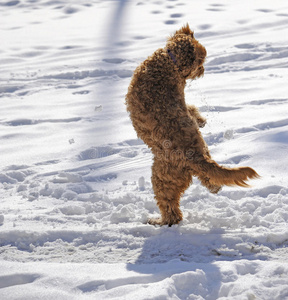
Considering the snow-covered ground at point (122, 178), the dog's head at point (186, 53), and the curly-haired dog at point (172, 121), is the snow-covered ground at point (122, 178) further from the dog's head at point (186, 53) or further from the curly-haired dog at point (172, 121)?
the dog's head at point (186, 53)

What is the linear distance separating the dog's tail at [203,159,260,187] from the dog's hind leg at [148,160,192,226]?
0.19 meters

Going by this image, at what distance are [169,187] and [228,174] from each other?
0.43 metres

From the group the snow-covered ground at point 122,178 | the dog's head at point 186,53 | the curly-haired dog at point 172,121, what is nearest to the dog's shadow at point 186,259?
the snow-covered ground at point 122,178

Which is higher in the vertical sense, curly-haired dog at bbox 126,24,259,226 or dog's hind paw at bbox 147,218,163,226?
curly-haired dog at bbox 126,24,259,226

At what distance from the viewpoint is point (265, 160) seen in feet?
13.4

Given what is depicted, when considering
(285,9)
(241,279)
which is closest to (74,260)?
(241,279)

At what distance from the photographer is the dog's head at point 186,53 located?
304 cm

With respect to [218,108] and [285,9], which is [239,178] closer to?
[218,108]

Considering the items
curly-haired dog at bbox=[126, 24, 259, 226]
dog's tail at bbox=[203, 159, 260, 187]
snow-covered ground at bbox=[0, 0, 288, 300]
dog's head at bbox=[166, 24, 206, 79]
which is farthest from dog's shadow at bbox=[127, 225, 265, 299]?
dog's head at bbox=[166, 24, 206, 79]

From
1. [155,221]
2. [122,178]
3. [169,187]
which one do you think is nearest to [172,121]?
[169,187]

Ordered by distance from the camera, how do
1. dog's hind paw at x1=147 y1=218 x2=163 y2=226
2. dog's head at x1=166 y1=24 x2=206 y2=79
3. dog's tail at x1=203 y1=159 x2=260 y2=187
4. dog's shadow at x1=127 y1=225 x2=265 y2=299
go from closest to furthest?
dog's shadow at x1=127 y1=225 x2=265 y2=299, dog's tail at x1=203 y1=159 x2=260 y2=187, dog's head at x1=166 y1=24 x2=206 y2=79, dog's hind paw at x1=147 y1=218 x2=163 y2=226

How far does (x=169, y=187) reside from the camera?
3.08 metres

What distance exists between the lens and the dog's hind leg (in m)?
3.03

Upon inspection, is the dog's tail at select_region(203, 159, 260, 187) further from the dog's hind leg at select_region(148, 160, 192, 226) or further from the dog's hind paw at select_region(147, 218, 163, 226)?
the dog's hind paw at select_region(147, 218, 163, 226)
